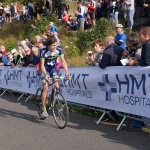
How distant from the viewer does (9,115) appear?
10.8m

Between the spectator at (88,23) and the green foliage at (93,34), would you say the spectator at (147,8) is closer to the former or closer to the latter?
the green foliage at (93,34)

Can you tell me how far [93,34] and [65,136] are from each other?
11.7 metres

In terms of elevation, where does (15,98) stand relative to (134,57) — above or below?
below

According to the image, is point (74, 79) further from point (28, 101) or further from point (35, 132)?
point (28, 101)

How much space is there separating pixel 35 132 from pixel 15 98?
18.6 ft

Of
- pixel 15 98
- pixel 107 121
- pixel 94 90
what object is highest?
pixel 94 90

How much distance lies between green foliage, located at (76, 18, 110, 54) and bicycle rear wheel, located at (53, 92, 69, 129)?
10.2 meters

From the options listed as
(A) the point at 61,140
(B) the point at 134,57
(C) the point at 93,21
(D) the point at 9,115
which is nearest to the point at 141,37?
(B) the point at 134,57

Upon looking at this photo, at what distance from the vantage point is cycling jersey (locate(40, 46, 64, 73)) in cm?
934

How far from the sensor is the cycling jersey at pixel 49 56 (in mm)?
9344

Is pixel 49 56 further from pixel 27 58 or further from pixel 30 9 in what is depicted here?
pixel 30 9

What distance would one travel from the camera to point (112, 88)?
28.8ft

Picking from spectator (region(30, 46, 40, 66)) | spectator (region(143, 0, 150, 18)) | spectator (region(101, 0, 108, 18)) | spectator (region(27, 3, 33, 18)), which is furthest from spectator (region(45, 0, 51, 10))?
spectator (region(30, 46, 40, 66))

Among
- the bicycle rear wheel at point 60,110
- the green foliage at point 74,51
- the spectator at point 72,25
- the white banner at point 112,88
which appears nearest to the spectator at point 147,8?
the green foliage at point 74,51
